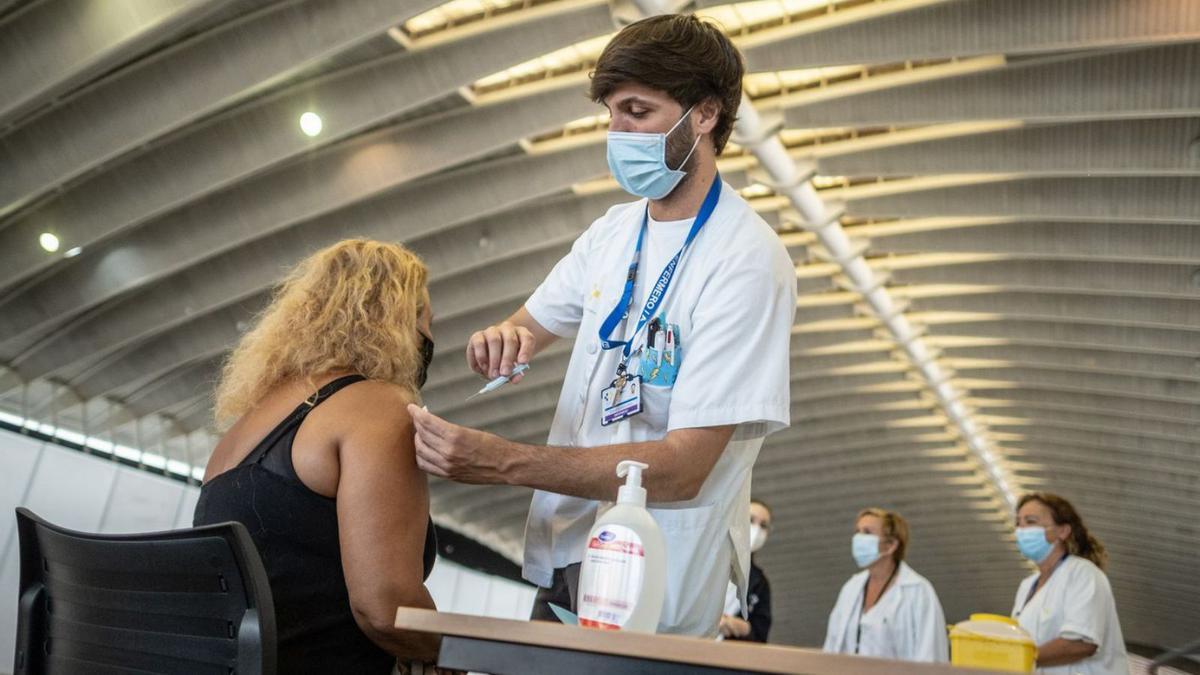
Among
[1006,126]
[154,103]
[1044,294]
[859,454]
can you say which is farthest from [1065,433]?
[154,103]

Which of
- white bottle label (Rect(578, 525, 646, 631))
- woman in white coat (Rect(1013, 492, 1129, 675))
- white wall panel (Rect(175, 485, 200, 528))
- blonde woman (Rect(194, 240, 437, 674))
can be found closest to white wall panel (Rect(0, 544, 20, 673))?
white wall panel (Rect(175, 485, 200, 528))

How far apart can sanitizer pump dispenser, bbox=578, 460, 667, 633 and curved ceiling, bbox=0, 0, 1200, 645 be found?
990 centimetres

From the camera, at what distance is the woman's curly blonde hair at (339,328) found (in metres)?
2.79

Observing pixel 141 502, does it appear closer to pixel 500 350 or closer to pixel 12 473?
pixel 12 473

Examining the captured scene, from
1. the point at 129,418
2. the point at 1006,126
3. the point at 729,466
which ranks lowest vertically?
the point at 729,466

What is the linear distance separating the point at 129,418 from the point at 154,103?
432 inches

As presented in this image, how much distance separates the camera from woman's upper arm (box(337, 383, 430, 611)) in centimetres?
235

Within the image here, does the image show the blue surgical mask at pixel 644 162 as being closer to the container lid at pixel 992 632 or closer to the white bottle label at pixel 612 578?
the white bottle label at pixel 612 578

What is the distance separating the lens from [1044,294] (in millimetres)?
20344

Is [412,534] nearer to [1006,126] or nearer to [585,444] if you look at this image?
[585,444]

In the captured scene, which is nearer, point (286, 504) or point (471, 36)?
point (286, 504)

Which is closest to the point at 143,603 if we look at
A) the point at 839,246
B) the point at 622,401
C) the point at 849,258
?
the point at 622,401

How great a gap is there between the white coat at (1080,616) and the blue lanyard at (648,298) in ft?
16.0

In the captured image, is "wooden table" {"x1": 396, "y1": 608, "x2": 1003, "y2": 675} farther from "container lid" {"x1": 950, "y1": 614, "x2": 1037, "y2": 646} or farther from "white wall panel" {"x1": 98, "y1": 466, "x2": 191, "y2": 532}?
"white wall panel" {"x1": 98, "y1": 466, "x2": 191, "y2": 532}
